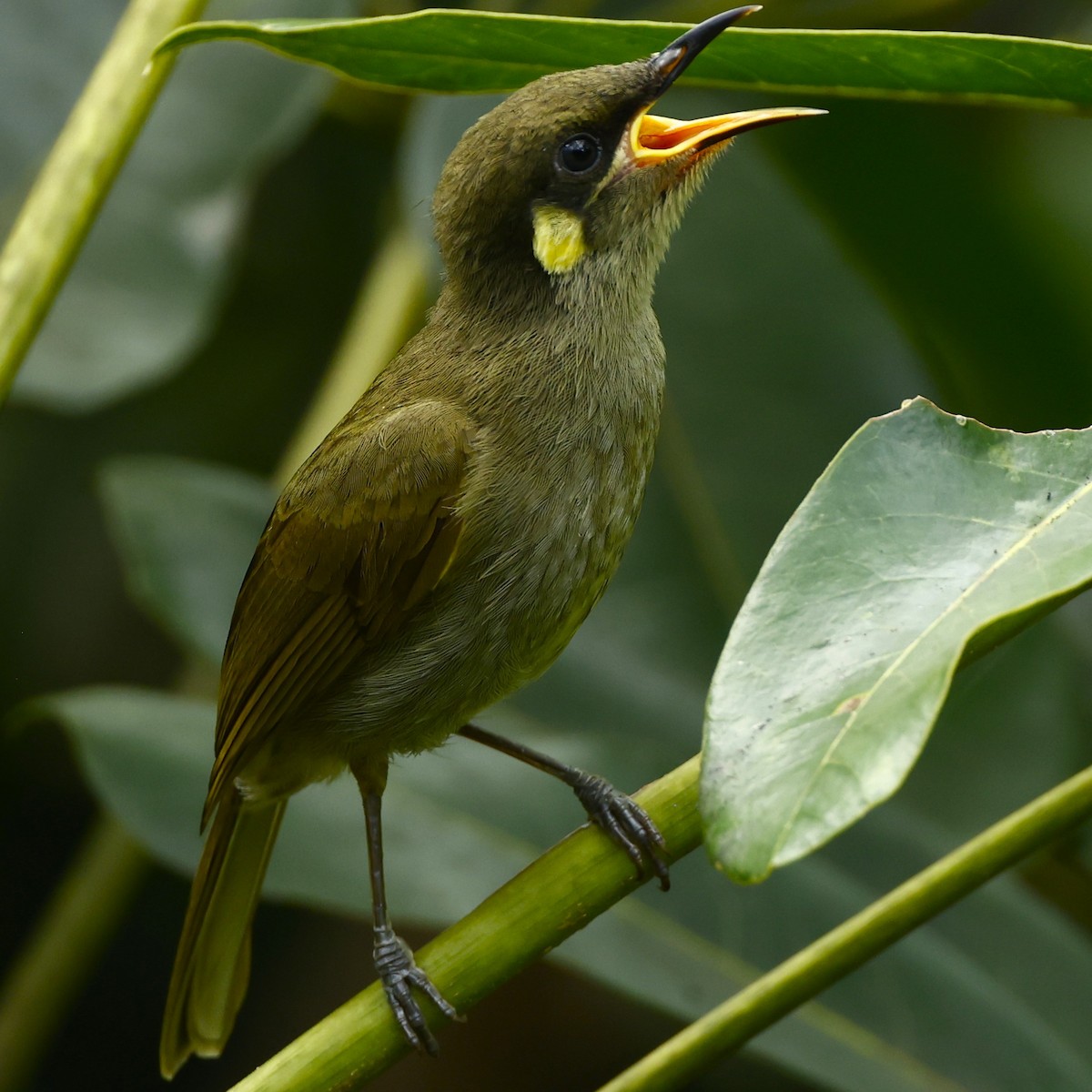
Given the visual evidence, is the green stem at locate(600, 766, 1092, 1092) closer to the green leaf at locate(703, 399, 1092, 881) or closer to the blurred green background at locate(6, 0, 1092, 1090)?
the green leaf at locate(703, 399, 1092, 881)

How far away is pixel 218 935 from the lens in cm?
238

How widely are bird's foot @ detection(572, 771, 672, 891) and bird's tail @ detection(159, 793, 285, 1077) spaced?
0.57 meters

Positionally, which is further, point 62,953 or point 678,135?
point 62,953

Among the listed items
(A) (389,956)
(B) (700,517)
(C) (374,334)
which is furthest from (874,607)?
(C) (374,334)

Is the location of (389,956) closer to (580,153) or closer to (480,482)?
(480,482)

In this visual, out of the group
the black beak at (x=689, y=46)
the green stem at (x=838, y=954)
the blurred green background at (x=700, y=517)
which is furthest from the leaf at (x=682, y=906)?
the black beak at (x=689, y=46)

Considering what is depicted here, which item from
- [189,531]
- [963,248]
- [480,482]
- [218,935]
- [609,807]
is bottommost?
[218,935]

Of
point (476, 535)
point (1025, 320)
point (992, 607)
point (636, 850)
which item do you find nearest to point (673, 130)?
point (476, 535)

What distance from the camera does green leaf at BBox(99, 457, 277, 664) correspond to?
2.69 metres

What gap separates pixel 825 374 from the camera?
2.90m

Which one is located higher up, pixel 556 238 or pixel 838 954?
pixel 556 238

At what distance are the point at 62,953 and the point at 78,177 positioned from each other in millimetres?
1525

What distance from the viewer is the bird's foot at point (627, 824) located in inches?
61.6

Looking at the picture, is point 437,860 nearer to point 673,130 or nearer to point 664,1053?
point 664,1053
